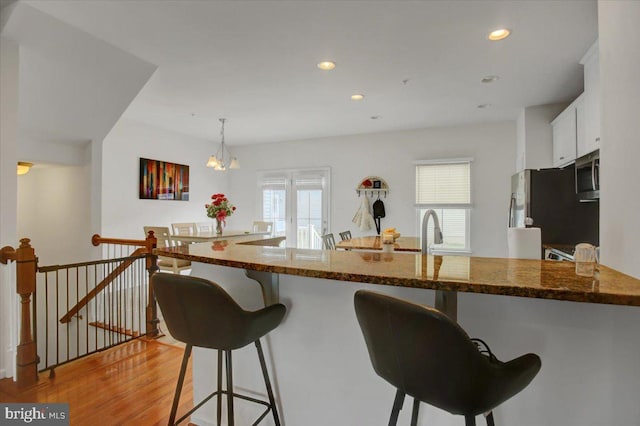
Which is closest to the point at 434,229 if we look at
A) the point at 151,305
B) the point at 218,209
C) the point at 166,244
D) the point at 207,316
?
the point at 207,316

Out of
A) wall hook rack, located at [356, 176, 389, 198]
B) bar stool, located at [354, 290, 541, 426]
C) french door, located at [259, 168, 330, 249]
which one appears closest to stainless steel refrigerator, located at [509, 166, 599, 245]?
wall hook rack, located at [356, 176, 389, 198]

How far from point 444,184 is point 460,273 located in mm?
4664

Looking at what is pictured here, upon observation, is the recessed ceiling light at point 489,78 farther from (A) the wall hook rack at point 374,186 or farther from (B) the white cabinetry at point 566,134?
(A) the wall hook rack at point 374,186

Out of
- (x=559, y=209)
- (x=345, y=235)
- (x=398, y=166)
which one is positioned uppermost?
(x=398, y=166)

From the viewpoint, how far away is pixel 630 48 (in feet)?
4.03

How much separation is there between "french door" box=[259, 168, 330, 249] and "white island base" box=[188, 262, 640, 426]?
4.58m

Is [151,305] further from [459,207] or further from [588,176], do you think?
[459,207]

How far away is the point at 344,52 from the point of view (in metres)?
2.93

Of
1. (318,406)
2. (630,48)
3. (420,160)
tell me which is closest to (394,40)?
(630,48)

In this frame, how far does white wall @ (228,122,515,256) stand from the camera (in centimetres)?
518

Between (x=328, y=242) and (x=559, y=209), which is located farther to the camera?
(x=328, y=242)

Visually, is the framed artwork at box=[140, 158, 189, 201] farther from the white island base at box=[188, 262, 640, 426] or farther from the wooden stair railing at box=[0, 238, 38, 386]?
the white island base at box=[188, 262, 640, 426]

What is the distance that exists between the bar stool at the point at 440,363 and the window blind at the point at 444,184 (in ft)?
15.7

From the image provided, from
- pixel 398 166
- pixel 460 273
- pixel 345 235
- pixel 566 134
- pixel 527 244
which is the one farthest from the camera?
pixel 398 166
